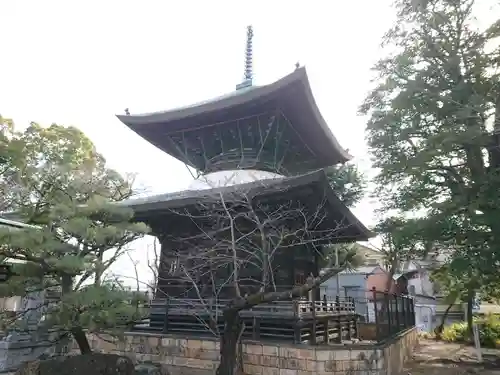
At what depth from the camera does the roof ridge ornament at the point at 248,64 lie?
14.9m

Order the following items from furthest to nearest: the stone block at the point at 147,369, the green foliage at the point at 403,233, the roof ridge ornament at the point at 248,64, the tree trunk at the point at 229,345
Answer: the roof ridge ornament at the point at 248,64 → the green foliage at the point at 403,233 → the stone block at the point at 147,369 → the tree trunk at the point at 229,345

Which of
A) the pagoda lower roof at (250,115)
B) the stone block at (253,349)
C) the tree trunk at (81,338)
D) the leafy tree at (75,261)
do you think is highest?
the pagoda lower roof at (250,115)

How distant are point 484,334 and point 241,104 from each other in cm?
1602

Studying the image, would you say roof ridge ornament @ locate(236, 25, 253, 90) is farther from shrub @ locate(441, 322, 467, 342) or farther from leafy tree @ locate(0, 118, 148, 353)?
shrub @ locate(441, 322, 467, 342)

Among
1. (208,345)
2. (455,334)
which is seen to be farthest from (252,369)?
(455,334)

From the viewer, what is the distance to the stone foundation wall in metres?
8.25

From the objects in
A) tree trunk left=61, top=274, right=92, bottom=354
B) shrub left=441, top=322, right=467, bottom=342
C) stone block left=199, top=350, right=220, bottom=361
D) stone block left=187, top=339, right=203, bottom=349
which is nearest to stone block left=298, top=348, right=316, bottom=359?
stone block left=199, top=350, right=220, bottom=361

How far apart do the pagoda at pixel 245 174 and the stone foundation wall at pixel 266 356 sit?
2.30 feet

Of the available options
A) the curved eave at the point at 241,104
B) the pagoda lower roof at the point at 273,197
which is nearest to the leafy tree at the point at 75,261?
the pagoda lower roof at the point at 273,197

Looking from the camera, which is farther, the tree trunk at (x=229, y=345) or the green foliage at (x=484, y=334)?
the green foliage at (x=484, y=334)

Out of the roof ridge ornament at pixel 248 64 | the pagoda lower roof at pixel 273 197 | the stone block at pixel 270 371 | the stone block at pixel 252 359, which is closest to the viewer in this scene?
the stone block at pixel 270 371

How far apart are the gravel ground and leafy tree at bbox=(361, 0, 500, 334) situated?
2.47 m

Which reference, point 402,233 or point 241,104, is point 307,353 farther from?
point 241,104

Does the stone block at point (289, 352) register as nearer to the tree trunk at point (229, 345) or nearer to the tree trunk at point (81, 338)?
the tree trunk at point (229, 345)
